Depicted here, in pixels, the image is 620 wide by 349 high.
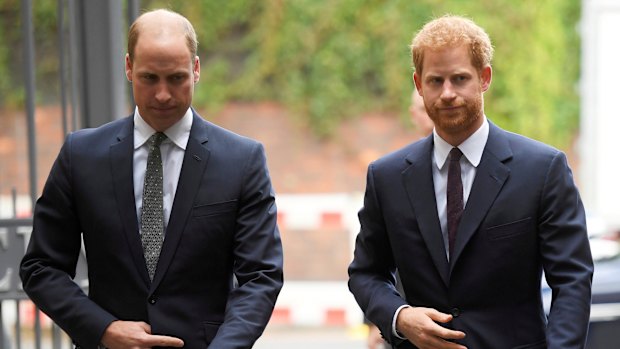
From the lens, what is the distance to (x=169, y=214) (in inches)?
128

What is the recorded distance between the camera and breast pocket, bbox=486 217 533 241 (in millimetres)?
3092

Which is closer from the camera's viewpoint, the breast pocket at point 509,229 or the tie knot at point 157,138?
the breast pocket at point 509,229

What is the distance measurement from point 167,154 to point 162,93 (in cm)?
24

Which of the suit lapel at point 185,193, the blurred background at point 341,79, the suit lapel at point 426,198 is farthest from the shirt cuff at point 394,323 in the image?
the blurred background at point 341,79

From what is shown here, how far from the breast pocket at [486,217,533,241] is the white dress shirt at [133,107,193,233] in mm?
912

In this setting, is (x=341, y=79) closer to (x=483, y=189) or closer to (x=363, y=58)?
(x=363, y=58)

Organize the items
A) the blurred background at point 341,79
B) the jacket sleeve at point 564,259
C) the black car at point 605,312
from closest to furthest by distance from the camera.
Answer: the jacket sleeve at point 564,259 < the black car at point 605,312 < the blurred background at point 341,79

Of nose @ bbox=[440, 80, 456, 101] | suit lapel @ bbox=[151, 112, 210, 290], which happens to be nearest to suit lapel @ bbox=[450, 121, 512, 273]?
nose @ bbox=[440, 80, 456, 101]

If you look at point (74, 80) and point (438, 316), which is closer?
point (438, 316)

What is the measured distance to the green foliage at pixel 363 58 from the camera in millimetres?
13609

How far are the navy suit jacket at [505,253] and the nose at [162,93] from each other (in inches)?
28.5

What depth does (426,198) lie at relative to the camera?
3189mm

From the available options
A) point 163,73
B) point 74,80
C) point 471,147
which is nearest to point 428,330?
point 471,147

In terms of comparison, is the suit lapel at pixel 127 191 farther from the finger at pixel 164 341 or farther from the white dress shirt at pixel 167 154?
the finger at pixel 164 341
